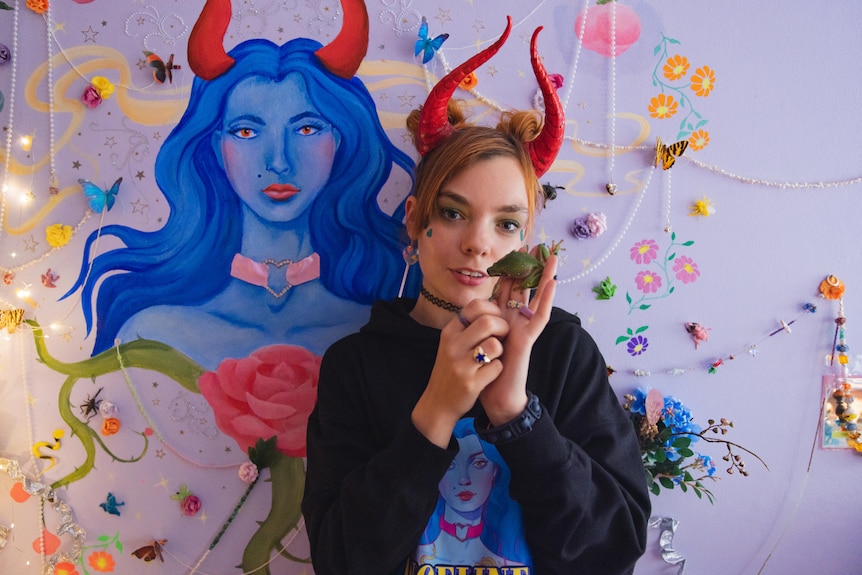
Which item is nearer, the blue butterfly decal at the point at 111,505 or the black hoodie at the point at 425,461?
the black hoodie at the point at 425,461

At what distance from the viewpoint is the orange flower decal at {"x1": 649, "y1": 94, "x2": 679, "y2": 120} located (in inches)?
45.5

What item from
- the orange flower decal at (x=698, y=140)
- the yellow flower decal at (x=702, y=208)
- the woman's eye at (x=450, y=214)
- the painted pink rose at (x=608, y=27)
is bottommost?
the woman's eye at (x=450, y=214)

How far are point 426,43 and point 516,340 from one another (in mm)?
753

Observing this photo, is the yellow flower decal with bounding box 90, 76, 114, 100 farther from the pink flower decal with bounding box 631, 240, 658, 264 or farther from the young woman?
the pink flower decal with bounding box 631, 240, 658, 264

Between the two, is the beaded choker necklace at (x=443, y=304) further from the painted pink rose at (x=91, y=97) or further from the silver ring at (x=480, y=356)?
the painted pink rose at (x=91, y=97)

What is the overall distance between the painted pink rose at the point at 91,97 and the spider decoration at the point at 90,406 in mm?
645

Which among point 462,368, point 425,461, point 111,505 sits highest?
point 462,368

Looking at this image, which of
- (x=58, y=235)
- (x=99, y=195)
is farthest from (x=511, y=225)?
(x=58, y=235)

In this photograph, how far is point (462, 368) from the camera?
0.71 m

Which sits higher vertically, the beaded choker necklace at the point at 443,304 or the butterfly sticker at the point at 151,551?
the beaded choker necklace at the point at 443,304

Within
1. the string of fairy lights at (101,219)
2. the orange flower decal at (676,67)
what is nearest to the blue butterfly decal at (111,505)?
the string of fairy lights at (101,219)

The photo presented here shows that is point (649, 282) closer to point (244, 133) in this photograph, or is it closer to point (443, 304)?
point (443, 304)

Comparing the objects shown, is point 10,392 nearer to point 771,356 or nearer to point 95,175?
point 95,175

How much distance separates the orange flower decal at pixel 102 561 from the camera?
121 cm
